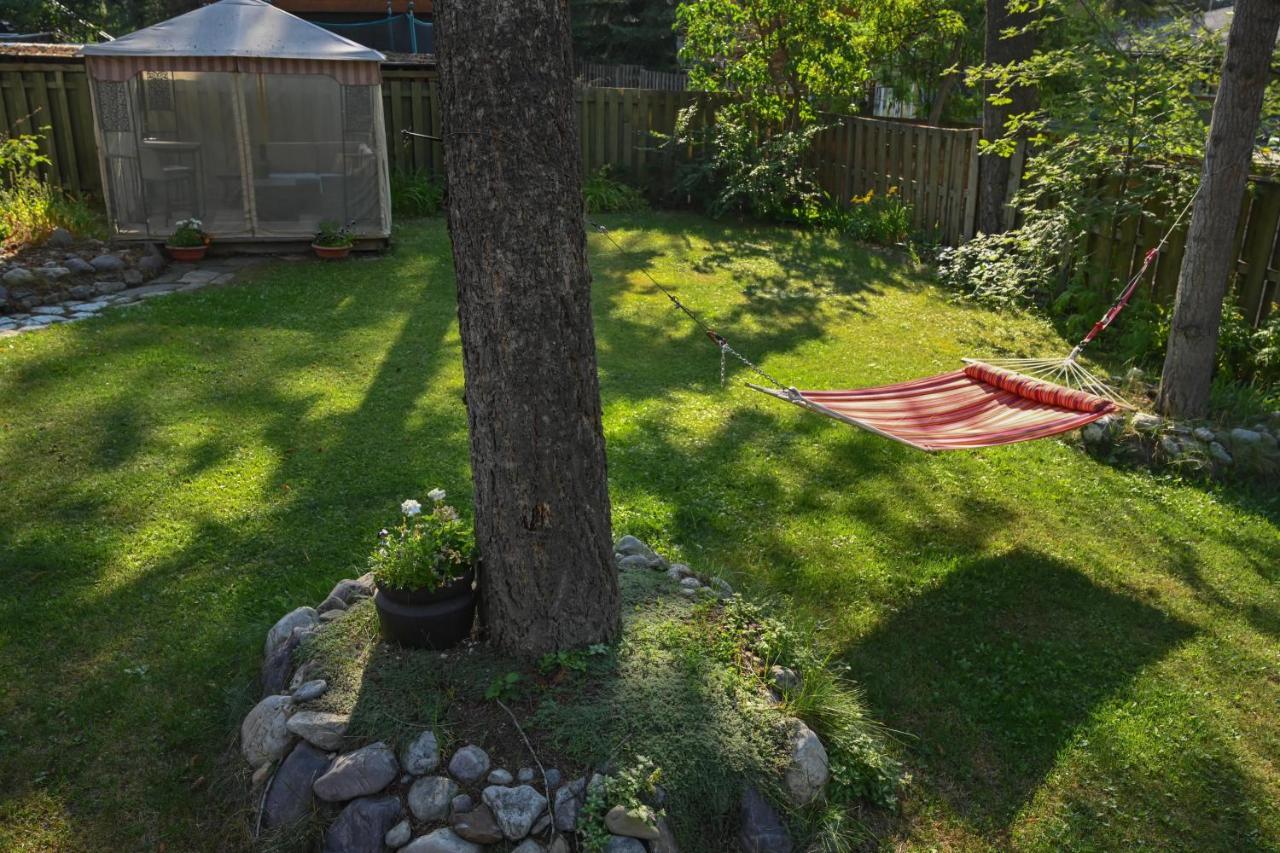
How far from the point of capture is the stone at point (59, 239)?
851 cm

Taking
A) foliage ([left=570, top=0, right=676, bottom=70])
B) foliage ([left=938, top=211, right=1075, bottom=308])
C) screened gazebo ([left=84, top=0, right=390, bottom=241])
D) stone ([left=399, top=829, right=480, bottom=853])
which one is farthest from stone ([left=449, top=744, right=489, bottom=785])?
foliage ([left=570, top=0, right=676, bottom=70])

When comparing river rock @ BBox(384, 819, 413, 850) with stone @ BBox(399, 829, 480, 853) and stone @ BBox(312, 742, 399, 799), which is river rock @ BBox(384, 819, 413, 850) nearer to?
stone @ BBox(399, 829, 480, 853)

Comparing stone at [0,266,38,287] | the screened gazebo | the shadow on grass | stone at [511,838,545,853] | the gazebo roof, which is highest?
the gazebo roof

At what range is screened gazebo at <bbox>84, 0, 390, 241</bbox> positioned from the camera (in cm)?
868

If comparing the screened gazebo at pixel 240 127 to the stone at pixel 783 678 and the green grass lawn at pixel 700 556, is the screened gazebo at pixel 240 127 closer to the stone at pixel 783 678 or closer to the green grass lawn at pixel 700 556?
the green grass lawn at pixel 700 556

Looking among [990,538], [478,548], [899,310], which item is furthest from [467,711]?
[899,310]

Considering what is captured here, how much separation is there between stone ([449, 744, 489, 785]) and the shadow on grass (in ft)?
4.94

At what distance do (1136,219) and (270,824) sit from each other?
23.4ft

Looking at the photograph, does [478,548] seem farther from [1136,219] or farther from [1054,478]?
[1136,219]

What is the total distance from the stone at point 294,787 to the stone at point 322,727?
0.03 meters

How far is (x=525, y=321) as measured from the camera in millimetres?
2916

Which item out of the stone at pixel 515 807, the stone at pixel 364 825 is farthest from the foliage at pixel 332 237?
the stone at pixel 515 807

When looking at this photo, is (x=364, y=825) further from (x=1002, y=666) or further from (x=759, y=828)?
(x=1002, y=666)

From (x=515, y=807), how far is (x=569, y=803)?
0.50 feet
